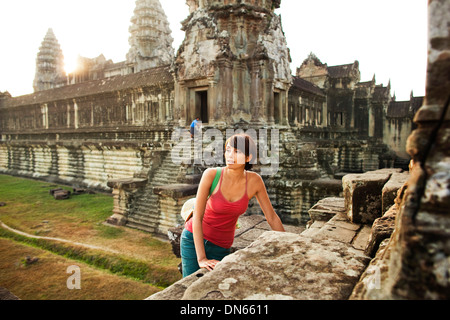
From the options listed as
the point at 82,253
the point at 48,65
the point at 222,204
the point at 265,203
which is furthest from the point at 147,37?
the point at 222,204

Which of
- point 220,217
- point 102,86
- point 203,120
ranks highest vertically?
point 102,86

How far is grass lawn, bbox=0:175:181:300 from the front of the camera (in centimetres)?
548

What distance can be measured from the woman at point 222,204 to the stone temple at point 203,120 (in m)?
5.50

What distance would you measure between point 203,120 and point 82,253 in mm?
8062

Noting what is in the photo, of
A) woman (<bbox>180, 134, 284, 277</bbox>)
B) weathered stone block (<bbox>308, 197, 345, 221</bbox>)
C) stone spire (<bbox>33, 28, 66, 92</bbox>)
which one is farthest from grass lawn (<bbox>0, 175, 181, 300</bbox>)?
stone spire (<bbox>33, 28, 66, 92</bbox>)

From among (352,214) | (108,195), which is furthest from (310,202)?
(108,195)

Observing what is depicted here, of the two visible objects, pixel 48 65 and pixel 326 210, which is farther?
pixel 48 65

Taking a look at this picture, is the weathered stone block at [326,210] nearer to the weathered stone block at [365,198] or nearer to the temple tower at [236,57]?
the weathered stone block at [365,198]

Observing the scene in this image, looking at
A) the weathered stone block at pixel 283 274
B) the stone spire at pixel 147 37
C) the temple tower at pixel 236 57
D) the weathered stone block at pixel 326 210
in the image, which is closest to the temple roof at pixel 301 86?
the temple tower at pixel 236 57

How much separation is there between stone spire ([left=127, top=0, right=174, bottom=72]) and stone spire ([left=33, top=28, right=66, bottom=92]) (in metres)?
13.9

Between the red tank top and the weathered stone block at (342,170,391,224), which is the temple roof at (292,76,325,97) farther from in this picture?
the red tank top

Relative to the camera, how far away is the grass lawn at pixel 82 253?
5484 millimetres

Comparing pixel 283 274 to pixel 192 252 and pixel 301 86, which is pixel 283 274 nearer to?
pixel 192 252

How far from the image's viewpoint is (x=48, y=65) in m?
35.9
